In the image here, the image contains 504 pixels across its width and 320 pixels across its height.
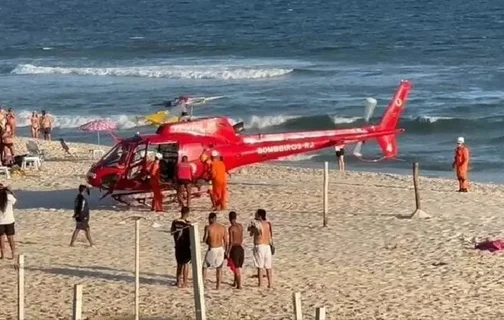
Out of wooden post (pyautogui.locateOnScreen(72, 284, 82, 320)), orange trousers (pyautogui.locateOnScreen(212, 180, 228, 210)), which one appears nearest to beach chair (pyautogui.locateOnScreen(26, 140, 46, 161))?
orange trousers (pyautogui.locateOnScreen(212, 180, 228, 210))

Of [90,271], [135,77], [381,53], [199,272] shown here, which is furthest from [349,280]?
[381,53]

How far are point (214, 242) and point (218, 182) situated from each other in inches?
249

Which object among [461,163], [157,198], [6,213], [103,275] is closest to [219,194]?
[157,198]

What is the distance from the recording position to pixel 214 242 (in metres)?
17.9

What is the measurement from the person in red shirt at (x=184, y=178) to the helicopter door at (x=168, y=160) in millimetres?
190

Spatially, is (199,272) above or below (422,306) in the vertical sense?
above

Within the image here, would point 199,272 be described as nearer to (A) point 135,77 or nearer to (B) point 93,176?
(B) point 93,176

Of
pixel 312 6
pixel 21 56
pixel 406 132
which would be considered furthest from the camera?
pixel 312 6

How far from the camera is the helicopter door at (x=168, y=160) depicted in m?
24.6

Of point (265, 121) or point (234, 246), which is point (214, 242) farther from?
point (265, 121)

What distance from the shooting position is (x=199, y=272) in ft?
45.8

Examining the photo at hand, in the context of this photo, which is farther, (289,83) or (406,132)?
(289,83)

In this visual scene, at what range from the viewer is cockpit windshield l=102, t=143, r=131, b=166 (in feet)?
80.6

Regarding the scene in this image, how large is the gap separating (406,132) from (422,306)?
26.9 metres
